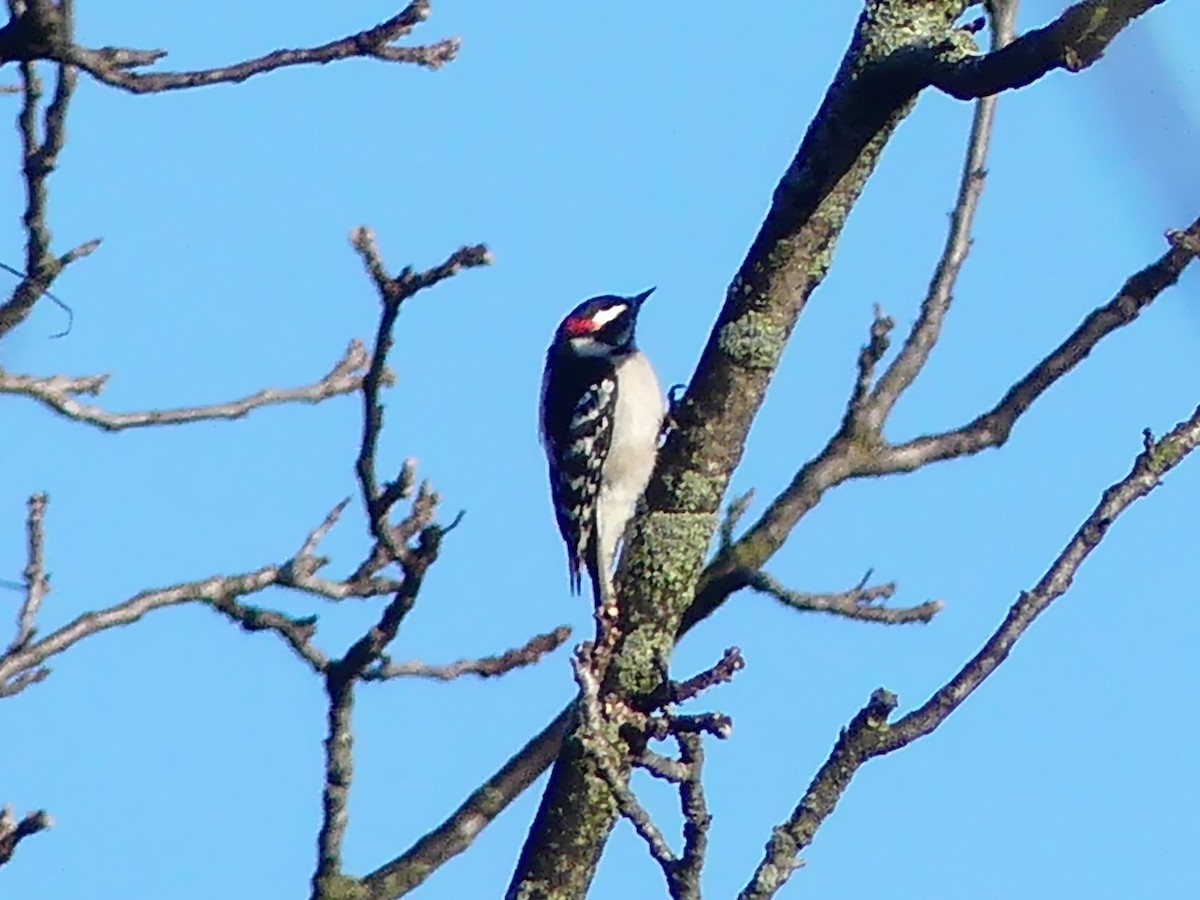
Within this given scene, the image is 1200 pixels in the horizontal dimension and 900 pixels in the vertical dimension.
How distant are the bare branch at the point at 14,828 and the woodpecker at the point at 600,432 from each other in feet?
12.0

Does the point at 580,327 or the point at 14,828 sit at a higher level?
the point at 580,327

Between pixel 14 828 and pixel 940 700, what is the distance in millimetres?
1831

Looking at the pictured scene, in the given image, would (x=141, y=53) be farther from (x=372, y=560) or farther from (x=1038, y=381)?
(x=1038, y=381)

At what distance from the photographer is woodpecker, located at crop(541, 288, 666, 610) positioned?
7.52 meters

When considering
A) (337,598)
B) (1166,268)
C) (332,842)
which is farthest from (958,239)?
(332,842)

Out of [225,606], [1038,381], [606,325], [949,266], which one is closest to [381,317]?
[225,606]

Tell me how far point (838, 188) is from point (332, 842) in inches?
66.9

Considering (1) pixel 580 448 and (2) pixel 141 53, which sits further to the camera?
(1) pixel 580 448

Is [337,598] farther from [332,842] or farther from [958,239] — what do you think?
[958,239]

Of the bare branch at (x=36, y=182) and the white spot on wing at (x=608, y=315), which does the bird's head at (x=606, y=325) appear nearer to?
the white spot on wing at (x=608, y=315)

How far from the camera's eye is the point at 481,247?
11.7ft

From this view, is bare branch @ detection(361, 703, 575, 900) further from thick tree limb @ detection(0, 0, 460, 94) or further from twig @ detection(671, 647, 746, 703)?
thick tree limb @ detection(0, 0, 460, 94)

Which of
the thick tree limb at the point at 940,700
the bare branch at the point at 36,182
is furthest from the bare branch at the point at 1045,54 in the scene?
the bare branch at the point at 36,182

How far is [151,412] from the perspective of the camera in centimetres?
546
